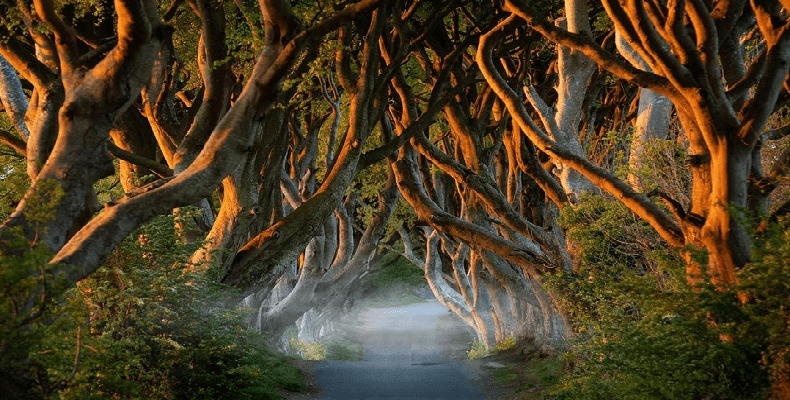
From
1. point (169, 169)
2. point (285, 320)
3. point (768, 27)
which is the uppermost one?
point (768, 27)

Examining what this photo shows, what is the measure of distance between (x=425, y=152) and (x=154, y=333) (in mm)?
6973

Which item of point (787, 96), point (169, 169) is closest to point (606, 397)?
point (787, 96)

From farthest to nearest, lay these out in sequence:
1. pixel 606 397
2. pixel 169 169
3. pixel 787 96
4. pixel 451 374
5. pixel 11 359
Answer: pixel 451 374
pixel 169 169
pixel 787 96
pixel 606 397
pixel 11 359

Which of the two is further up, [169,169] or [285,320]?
[169,169]

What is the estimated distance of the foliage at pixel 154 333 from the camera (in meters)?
6.19

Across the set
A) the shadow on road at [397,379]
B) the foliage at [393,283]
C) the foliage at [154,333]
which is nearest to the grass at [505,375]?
the shadow on road at [397,379]

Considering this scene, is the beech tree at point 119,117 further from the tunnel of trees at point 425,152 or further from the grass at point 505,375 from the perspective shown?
the grass at point 505,375

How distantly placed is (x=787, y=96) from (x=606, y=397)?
14.2 ft

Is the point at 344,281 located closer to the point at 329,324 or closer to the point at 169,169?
the point at 169,169

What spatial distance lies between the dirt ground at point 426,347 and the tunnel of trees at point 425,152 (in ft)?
4.93

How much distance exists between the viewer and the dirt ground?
1320 centimetres

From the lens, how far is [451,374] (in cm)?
1493

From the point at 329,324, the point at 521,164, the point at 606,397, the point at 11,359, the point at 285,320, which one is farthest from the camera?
the point at 329,324

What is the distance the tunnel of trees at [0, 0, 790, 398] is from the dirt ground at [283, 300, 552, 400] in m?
1.50
